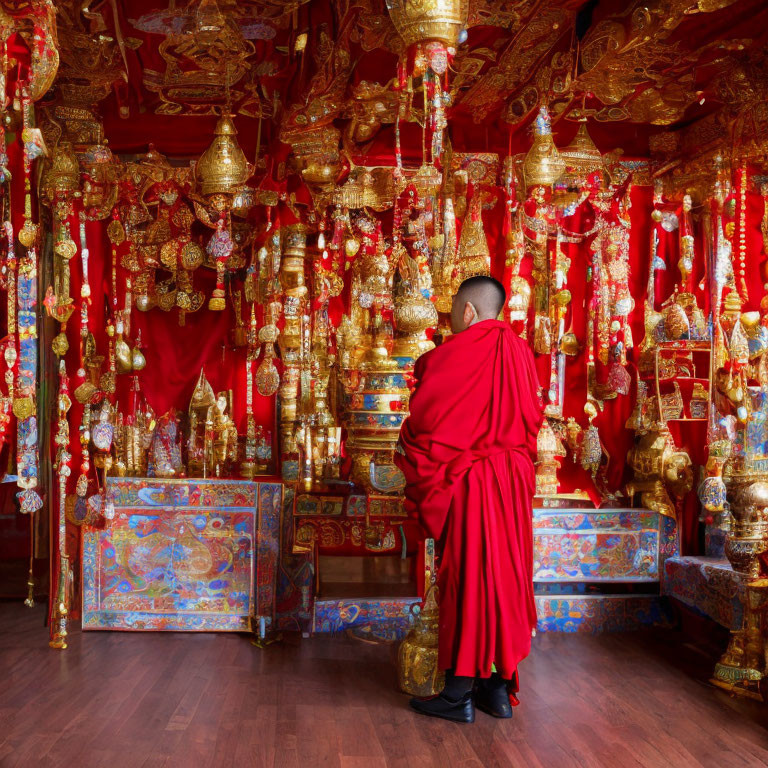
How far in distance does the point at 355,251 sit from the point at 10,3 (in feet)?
7.57

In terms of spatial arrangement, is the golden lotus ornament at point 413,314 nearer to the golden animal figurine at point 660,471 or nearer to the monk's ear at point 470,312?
the monk's ear at point 470,312

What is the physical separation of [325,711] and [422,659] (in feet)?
1.39

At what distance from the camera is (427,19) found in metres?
2.47

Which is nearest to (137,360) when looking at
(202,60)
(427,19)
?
(202,60)

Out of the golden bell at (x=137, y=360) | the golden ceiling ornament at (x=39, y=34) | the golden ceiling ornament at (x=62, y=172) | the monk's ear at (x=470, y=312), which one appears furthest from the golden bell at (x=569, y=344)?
the golden ceiling ornament at (x=39, y=34)

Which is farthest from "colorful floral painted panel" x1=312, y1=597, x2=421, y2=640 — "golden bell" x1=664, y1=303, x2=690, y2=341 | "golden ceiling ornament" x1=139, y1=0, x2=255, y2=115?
"golden ceiling ornament" x1=139, y1=0, x2=255, y2=115

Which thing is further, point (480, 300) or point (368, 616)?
point (368, 616)

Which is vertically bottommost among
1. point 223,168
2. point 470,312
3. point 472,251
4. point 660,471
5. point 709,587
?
point 709,587

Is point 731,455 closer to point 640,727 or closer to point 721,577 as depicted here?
point 721,577

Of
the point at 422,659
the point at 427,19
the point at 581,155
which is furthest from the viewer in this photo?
the point at 581,155

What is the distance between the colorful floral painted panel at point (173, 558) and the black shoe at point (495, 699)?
1527mm

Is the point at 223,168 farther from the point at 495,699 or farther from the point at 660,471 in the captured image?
the point at 660,471

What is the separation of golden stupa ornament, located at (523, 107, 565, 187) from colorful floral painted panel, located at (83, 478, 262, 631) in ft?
6.70

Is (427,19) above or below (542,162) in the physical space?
above
